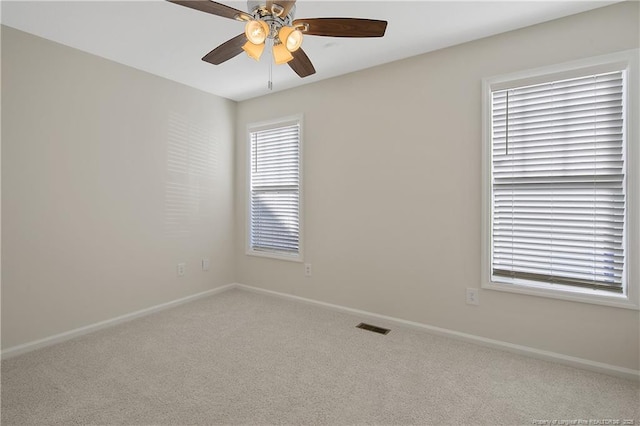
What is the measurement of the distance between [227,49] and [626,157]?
278cm

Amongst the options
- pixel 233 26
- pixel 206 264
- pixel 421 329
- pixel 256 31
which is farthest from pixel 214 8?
pixel 206 264

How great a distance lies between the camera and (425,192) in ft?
9.66

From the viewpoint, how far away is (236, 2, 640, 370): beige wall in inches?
91.9

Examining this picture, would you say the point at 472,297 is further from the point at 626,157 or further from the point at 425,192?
the point at 626,157

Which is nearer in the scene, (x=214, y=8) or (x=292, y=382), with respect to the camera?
(x=214, y=8)

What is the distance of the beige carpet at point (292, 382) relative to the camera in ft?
6.04

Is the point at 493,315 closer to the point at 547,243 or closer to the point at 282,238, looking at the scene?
the point at 547,243

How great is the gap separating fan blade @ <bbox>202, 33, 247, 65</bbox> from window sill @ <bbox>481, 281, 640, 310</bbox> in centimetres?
259

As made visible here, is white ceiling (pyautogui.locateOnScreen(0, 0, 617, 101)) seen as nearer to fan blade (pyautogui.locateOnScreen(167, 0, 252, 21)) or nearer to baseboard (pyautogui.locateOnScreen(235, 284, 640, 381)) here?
fan blade (pyautogui.locateOnScreen(167, 0, 252, 21))

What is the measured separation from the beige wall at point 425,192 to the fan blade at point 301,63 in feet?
3.84


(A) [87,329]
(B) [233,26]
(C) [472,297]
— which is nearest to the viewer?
(B) [233,26]

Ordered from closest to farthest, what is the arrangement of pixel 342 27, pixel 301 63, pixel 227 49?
pixel 342 27 < pixel 227 49 < pixel 301 63

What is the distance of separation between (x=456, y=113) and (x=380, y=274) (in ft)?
5.46

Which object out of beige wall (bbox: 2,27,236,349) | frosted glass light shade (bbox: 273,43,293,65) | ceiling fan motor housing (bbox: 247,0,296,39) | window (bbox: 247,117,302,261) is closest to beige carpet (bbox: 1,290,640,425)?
beige wall (bbox: 2,27,236,349)
